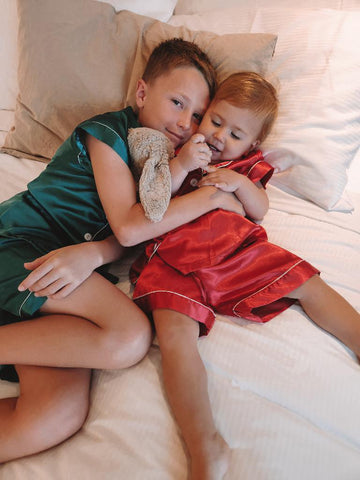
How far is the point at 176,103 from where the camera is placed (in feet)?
3.30

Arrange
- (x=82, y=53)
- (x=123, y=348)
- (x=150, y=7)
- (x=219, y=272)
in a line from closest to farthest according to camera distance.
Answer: (x=123, y=348), (x=219, y=272), (x=82, y=53), (x=150, y=7)

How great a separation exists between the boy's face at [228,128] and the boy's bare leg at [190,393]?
0.51 meters

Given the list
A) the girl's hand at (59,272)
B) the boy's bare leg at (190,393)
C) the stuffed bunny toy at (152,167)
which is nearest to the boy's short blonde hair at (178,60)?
the stuffed bunny toy at (152,167)

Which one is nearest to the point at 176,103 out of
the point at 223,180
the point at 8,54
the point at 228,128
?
the point at 228,128

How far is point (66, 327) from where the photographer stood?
2.62ft

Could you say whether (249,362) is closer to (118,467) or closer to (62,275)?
(118,467)

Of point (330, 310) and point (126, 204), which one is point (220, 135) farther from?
point (330, 310)

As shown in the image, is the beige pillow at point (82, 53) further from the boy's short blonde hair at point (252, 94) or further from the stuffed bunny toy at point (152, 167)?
the stuffed bunny toy at point (152, 167)

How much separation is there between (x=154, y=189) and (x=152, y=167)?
0.06 metres

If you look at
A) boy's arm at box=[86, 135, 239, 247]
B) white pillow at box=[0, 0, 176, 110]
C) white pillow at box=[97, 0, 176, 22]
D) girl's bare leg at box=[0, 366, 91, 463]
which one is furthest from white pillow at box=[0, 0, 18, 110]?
girl's bare leg at box=[0, 366, 91, 463]

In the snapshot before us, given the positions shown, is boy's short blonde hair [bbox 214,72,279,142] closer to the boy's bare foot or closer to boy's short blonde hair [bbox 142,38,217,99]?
boy's short blonde hair [bbox 142,38,217,99]

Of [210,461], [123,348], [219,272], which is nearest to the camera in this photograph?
[210,461]

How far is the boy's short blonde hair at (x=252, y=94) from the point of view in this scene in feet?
3.26

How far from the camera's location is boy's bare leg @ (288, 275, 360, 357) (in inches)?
32.2
